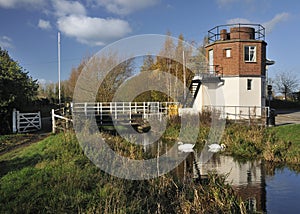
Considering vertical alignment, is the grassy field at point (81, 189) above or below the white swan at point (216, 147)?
above

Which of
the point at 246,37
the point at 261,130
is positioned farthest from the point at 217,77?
the point at 261,130

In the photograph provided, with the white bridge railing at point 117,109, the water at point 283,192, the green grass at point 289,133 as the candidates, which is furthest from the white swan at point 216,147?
the white bridge railing at point 117,109

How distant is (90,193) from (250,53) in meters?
22.4

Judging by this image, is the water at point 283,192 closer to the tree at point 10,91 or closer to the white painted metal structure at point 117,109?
the white painted metal structure at point 117,109

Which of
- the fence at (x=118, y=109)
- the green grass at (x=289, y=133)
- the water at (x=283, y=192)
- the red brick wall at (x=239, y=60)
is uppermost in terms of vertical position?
the red brick wall at (x=239, y=60)

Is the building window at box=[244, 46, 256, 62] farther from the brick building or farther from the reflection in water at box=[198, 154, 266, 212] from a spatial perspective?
the reflection in water at box=[198, 154, 266, 212]

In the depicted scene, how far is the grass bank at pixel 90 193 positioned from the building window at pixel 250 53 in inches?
749

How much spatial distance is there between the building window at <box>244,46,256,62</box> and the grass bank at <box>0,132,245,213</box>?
19.0 metres

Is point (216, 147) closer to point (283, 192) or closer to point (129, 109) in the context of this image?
point (283, 192)

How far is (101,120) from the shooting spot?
71.1ft

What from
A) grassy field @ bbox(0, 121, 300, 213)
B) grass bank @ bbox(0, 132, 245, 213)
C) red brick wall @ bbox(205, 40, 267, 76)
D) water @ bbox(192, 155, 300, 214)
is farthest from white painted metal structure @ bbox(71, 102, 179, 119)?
grass bank @ bbox(0, 132, 245, 213)

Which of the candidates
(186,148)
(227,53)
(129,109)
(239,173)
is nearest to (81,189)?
(239,173)

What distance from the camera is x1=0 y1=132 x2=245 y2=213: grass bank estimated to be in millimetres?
6652

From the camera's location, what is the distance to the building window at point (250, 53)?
25781mm
